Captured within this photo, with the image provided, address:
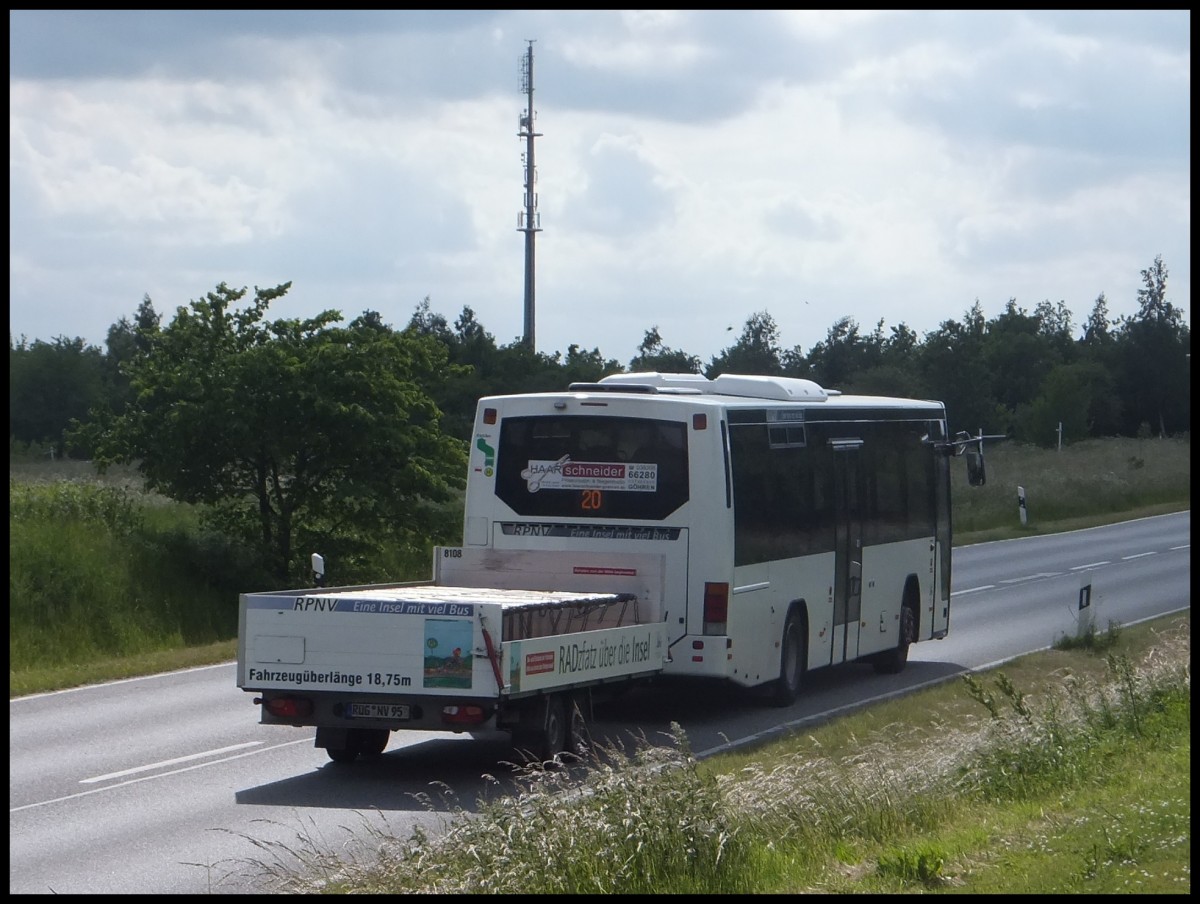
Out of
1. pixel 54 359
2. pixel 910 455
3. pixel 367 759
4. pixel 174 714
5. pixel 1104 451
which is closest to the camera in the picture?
pixel 367 759

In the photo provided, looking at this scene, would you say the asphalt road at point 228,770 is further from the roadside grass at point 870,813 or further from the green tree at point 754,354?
the green tree at point 754,354

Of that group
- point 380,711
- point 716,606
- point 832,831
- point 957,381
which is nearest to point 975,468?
point 716,606

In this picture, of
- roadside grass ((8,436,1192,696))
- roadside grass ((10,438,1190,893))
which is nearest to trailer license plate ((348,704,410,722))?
roadside grass ((10,438,1190,893))

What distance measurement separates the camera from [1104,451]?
74.8 meters

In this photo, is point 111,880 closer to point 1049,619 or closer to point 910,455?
point 910,455

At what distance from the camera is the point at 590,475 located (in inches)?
583

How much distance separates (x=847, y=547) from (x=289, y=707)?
23.9ft

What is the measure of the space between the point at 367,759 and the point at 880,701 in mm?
5624

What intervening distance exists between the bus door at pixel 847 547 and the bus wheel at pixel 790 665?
972 millimetres

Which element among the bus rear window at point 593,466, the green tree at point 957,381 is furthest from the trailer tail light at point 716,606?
the green tree at point 957,381

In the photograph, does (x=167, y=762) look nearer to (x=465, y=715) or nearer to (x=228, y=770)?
(x=228, y=770)

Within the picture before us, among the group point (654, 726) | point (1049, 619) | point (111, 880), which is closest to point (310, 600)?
point (111, 880)

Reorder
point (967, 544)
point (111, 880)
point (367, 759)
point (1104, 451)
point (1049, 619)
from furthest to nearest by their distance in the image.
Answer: point (1104, 451)
point (967, 544)
point (1049, 619)
point (367, 759)
point (111, 880)

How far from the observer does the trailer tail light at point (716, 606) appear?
46.0 feet
